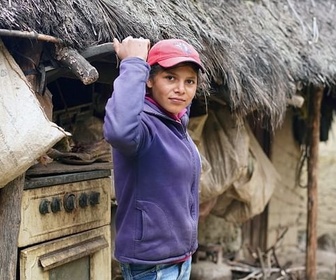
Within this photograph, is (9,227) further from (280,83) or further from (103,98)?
(280,83)

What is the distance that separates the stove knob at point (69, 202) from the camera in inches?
84.8

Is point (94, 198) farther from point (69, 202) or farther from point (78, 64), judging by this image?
point (78, 64)

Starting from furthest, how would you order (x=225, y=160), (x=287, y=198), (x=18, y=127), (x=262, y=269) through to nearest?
(x=287, y=198) < (x=262, y=269) < (x=225, y=160) < (x=18, y=127)

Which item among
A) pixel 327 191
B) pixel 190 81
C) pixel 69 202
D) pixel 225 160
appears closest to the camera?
pixel 190 81

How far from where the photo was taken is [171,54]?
71.5 inches

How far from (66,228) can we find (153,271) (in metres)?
0.48

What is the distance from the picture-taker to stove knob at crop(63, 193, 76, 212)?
2154mm

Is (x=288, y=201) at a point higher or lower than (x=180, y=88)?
lower

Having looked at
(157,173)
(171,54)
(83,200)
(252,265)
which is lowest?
(252,265)

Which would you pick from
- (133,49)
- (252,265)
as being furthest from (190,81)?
(252,265)

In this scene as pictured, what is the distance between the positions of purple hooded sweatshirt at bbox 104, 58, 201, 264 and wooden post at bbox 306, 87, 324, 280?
3181 mm

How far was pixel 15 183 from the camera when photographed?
76.2 inches

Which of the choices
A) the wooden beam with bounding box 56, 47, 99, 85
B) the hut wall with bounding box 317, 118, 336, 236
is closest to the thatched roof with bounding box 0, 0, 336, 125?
the wooden beam with bounding box 56, 47, 99, 85

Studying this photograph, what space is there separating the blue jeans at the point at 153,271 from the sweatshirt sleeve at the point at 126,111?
1.40ft
